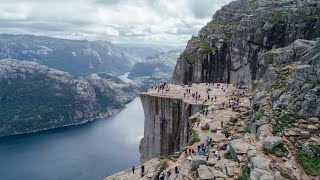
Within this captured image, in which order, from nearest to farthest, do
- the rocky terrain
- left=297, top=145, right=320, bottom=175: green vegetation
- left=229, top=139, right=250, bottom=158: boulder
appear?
left=297, top=145, right=320, bottom=175: green vegetation < the rocky terrain < left=229, top=139, right=250, bottom=158: boulder

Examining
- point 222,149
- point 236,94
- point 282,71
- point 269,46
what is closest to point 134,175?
point 222,149

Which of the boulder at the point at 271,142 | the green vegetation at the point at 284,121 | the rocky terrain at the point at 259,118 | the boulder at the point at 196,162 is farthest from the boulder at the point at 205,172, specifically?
the green vegetation at the point at 284,121

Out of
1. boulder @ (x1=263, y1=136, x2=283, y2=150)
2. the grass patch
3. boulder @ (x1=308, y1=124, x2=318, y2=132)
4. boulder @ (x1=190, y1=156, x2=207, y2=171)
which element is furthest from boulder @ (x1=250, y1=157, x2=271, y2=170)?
the grass patch

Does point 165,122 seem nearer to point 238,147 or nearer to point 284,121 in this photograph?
point 238,147

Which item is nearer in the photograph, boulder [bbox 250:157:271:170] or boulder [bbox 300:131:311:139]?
boulder [bbox 250:157:271:170]

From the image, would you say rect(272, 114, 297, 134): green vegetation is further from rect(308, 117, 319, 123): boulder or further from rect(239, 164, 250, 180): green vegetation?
rect(239, 164, 250, 180): green vegetation

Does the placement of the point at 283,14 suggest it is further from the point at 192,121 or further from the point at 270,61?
the point at 192,121

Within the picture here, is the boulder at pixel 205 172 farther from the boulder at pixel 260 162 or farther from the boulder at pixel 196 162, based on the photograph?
the boulder at pixel 260 162
